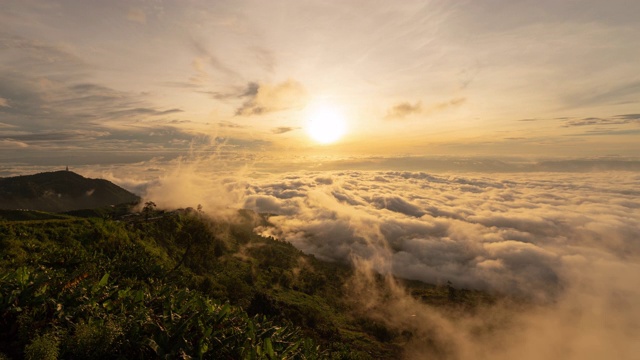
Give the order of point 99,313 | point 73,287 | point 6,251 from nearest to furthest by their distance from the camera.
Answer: point 99,313
point 73,287
point 6,251

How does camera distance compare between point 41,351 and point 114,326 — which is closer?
point 41,351

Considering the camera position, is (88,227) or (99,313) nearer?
(99,313)

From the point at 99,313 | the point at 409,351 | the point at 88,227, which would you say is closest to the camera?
the point at 99,313

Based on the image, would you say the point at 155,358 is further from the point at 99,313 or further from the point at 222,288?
the point at 222,288

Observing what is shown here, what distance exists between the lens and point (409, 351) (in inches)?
7106

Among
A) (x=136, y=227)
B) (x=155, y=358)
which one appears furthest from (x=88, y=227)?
(x=155, y=358)

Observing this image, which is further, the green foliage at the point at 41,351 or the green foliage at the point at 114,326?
the green foliage at the point at 114,326

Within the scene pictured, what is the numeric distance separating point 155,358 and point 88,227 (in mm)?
70774

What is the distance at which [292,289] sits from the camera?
610ft

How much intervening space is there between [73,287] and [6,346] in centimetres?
254

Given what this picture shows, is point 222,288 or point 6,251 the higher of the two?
point 6,251

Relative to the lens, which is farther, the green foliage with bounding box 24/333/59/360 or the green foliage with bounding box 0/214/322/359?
the green foliage with bounding box 0/214/322/359

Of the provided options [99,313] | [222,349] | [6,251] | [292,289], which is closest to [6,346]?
[99,313]

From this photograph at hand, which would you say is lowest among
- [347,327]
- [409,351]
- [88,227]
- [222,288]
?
[409,351]
